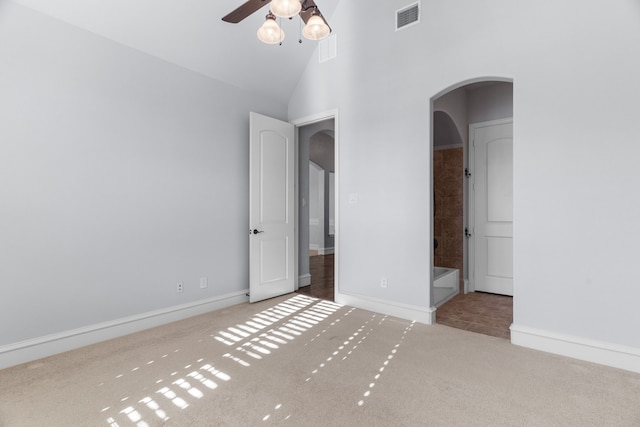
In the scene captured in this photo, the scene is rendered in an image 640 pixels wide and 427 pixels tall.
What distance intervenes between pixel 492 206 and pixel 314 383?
3.51 meters

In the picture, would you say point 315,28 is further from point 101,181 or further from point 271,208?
point 271,208

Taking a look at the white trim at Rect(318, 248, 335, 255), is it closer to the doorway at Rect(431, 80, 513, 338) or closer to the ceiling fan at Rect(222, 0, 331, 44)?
the doorway at Rect(431, 80, 513, 338)

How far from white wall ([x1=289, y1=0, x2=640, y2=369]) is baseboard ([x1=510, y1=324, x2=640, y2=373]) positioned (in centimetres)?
4

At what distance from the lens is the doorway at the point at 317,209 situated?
481 centimetres

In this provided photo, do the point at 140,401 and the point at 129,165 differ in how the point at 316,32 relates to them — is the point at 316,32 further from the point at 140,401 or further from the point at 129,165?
the point at 140,401

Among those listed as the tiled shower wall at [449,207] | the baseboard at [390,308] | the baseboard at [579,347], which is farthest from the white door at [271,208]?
the baseboard at [579,347]

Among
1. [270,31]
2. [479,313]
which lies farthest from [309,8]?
[479,313]

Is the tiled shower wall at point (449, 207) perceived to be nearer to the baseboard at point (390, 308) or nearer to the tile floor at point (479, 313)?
the tile floor at point (479, 313)

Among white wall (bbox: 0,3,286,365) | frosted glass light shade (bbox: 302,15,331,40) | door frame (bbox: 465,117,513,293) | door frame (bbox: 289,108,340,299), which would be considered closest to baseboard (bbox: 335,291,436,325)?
door frame (bbox: 289,108,340,299)

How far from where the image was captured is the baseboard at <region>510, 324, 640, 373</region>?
228cm

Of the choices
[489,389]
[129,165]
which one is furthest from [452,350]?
[129,165]

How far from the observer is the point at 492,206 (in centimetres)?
437

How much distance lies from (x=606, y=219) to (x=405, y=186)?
5.33 ft

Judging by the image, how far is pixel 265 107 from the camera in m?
4.34
